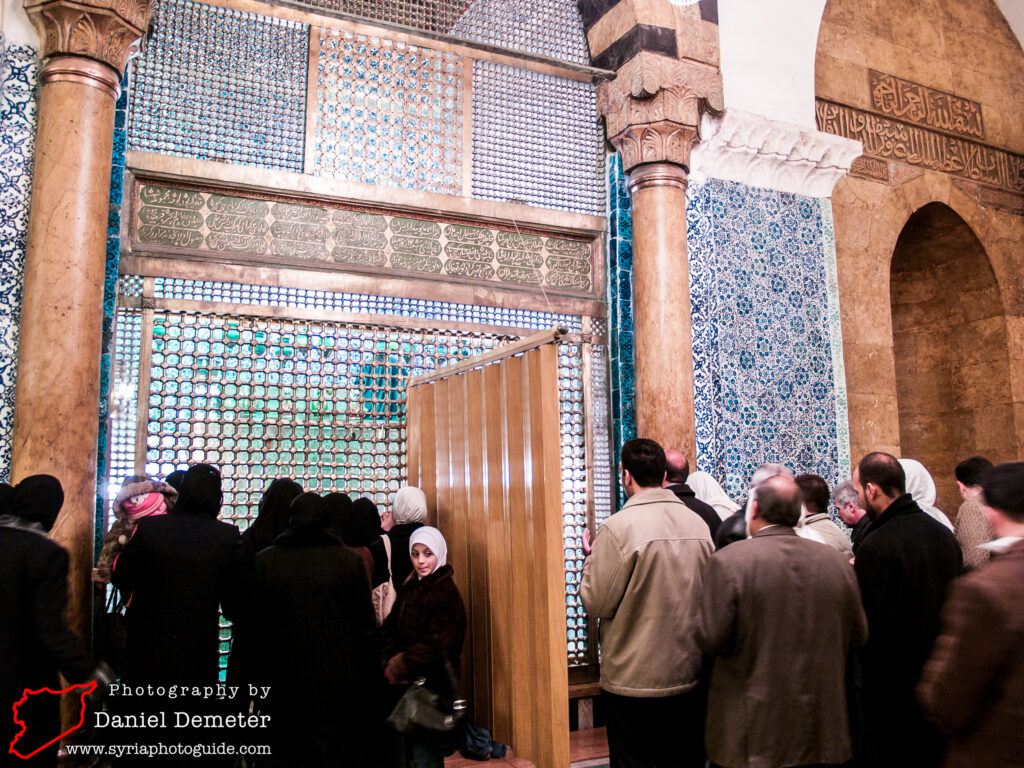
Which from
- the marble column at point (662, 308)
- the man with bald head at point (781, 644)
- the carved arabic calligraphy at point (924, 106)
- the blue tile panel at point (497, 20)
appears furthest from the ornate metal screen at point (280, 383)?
the carved arabic calligraphy at point (924, 106)

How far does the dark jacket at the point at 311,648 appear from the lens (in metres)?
2.42

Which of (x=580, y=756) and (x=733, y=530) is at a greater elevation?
(x=733, y=530)

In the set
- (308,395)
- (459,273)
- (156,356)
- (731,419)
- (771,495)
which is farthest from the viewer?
(731,419)

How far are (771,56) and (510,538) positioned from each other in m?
3.69

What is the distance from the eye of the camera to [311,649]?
2.43 meters

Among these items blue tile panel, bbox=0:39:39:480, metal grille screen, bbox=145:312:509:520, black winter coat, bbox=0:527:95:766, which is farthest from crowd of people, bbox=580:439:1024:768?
blue tile panel, bbox=0:39:39:480

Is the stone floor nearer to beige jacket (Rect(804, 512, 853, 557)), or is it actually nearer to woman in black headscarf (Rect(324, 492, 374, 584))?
woman in black headscarf (Rect(324, 492, 374, 584))

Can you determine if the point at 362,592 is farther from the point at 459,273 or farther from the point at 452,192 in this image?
the point at 452,192

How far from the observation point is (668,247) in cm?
455

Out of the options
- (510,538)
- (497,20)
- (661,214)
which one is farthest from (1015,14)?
(510,538)

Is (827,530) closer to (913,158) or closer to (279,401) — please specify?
(279,401)

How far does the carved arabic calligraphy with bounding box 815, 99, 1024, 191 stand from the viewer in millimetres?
5801

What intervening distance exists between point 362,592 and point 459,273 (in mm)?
2206

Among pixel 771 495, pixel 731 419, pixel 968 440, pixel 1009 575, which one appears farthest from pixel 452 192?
pixel 968 440
